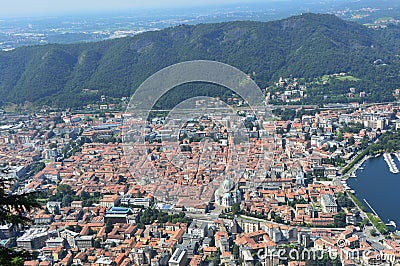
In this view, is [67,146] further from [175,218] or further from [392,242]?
[392,242]

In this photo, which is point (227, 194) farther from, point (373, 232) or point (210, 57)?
point (210, 57)

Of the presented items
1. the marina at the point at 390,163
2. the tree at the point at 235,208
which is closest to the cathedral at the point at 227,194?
the tree at the point at 235,208

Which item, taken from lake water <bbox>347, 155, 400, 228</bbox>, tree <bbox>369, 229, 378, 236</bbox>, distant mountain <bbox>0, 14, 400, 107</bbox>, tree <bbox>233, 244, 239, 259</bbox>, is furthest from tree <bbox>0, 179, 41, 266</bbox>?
distant mountain <bbox>0, 14, 400, 107</bbox>

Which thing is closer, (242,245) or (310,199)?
(242,245)

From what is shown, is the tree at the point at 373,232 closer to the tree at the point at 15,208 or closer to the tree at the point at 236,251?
the tree at the point at 236,251

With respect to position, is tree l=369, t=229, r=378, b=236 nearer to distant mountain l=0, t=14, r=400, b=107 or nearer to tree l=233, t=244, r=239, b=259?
tree l=233, t=244, r=239, b=259

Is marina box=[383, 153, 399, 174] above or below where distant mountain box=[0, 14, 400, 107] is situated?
below

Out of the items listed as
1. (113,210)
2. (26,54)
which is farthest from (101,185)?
(26,54)
